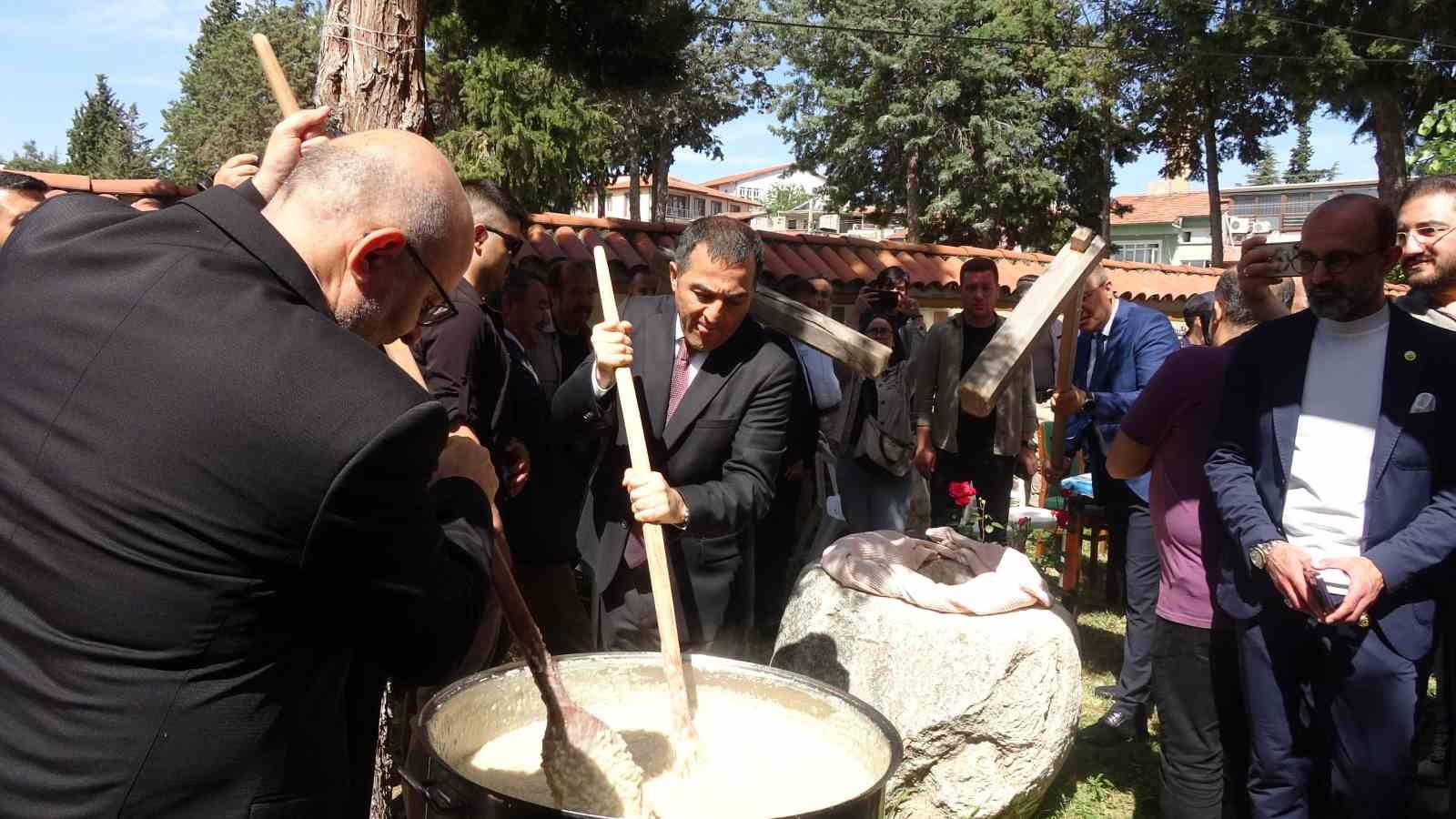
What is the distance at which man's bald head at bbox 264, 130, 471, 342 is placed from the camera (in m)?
1.39

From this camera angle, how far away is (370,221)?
139cm

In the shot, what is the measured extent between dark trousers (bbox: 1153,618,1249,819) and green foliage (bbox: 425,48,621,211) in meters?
21.3

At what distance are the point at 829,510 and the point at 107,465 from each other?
484 cm

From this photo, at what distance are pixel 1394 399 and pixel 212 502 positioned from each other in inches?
106

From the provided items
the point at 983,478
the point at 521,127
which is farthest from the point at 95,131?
the point at 983,478

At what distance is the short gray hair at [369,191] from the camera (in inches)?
54.8

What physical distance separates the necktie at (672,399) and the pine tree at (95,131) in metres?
53.3

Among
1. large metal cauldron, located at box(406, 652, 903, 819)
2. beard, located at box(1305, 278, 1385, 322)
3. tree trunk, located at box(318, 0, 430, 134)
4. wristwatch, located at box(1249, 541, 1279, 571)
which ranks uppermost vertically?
tree trunk, located at box(318, 0, 430, 134)

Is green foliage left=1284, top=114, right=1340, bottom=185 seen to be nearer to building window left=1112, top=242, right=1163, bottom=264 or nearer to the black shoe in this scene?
building window left=1112, top=242, right=1163, bottom=264

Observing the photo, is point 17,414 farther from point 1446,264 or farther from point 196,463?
point 1446,264

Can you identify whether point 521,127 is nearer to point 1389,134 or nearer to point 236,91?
point 1389,134

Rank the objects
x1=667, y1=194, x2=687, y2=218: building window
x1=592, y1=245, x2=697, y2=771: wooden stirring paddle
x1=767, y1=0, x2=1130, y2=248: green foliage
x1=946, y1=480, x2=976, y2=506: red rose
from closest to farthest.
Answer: x1=592, y1=245, x2=697, y2=771: wooden stirring paddle, x1=946, y1=480, x2=976, y2=506: red rose, x1=767, y1=0, x2=1130, y2=248: green foliage, x1=667, y1=194, x2=687, y2=218: building window

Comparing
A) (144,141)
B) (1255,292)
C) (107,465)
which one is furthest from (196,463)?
(144,141)

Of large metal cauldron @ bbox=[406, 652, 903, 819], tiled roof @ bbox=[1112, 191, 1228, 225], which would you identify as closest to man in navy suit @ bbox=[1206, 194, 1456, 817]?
large metal cauldron @ bbox=[406, 652, 903, 819]
